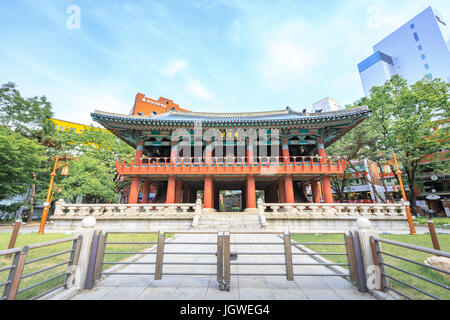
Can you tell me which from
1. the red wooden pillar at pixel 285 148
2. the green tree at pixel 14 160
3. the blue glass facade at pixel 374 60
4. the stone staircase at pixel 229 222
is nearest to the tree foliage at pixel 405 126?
the red wooden pillar at pixel 285 148

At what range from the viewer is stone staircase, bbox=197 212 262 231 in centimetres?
1139

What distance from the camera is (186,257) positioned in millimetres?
6043

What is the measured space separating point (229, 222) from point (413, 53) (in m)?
98.2

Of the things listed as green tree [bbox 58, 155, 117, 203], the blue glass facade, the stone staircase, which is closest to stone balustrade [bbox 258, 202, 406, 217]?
the stone staircase

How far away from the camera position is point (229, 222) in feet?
39.1

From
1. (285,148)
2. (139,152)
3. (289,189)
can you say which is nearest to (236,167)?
(289,189)

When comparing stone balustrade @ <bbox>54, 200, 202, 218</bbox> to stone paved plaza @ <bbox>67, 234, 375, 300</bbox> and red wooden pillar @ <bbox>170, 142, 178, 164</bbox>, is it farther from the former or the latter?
stone paved plaza @ <bbox>67, 234, 375, 300</bbox>

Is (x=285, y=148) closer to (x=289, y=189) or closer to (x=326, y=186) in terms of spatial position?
(x=289, y=189)

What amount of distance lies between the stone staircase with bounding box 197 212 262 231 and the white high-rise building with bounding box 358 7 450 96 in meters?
74.8

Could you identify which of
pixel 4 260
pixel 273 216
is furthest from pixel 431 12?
pixel 4 260

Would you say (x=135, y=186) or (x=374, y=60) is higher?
(x=374, y=60)

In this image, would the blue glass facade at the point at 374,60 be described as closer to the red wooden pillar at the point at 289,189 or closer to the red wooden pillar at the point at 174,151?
the red wooden pillar at the point at 289,189

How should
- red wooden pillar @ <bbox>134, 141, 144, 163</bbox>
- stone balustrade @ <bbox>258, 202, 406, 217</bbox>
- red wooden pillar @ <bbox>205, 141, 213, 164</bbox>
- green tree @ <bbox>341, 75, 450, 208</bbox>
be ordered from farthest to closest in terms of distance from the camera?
green tree @ <bbox>341, 75, 450, 208</bbox>, red wooden pillar @ <bbox>205, 141, 213, 164</bbox>, red wooden pillar @ <bbox>134, 141, 144, 163</bbox>, stone balustrade @ <bbox>258, 202, 406, 217</bbox>
